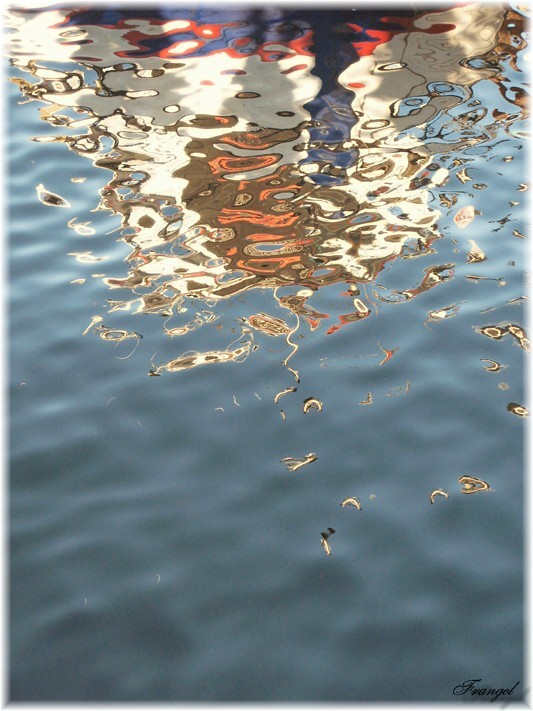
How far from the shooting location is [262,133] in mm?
4602

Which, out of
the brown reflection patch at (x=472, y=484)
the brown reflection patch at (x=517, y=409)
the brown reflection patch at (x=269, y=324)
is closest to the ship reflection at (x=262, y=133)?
the brown reflection patch at (x=269, y=324)

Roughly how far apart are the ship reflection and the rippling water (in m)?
0.02

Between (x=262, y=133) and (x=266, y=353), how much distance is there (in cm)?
169

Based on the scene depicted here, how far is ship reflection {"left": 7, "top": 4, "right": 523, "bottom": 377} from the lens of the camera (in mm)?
3730

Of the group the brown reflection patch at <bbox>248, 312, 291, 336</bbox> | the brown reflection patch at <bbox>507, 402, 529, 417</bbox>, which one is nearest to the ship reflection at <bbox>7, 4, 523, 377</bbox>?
the brown reflection patch at <bbox>248, 312, 291, 336</bbox>

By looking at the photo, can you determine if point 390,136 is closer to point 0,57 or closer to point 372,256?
point 372,256

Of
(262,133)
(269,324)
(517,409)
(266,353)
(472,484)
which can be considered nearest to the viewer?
(472,484)

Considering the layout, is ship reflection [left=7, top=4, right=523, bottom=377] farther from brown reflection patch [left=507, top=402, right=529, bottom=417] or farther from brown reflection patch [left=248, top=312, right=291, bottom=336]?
brown reflection patch [left=507, top=402, right=529, bottom=417]

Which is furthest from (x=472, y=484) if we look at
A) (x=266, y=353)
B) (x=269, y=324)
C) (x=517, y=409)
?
(x=269, y=324)

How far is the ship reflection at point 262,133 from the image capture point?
3730 mm

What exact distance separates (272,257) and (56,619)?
1849mm

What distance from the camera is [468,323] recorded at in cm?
348

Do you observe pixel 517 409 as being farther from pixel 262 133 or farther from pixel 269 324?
pixel 262 133

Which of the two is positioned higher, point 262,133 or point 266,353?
point 262,133
